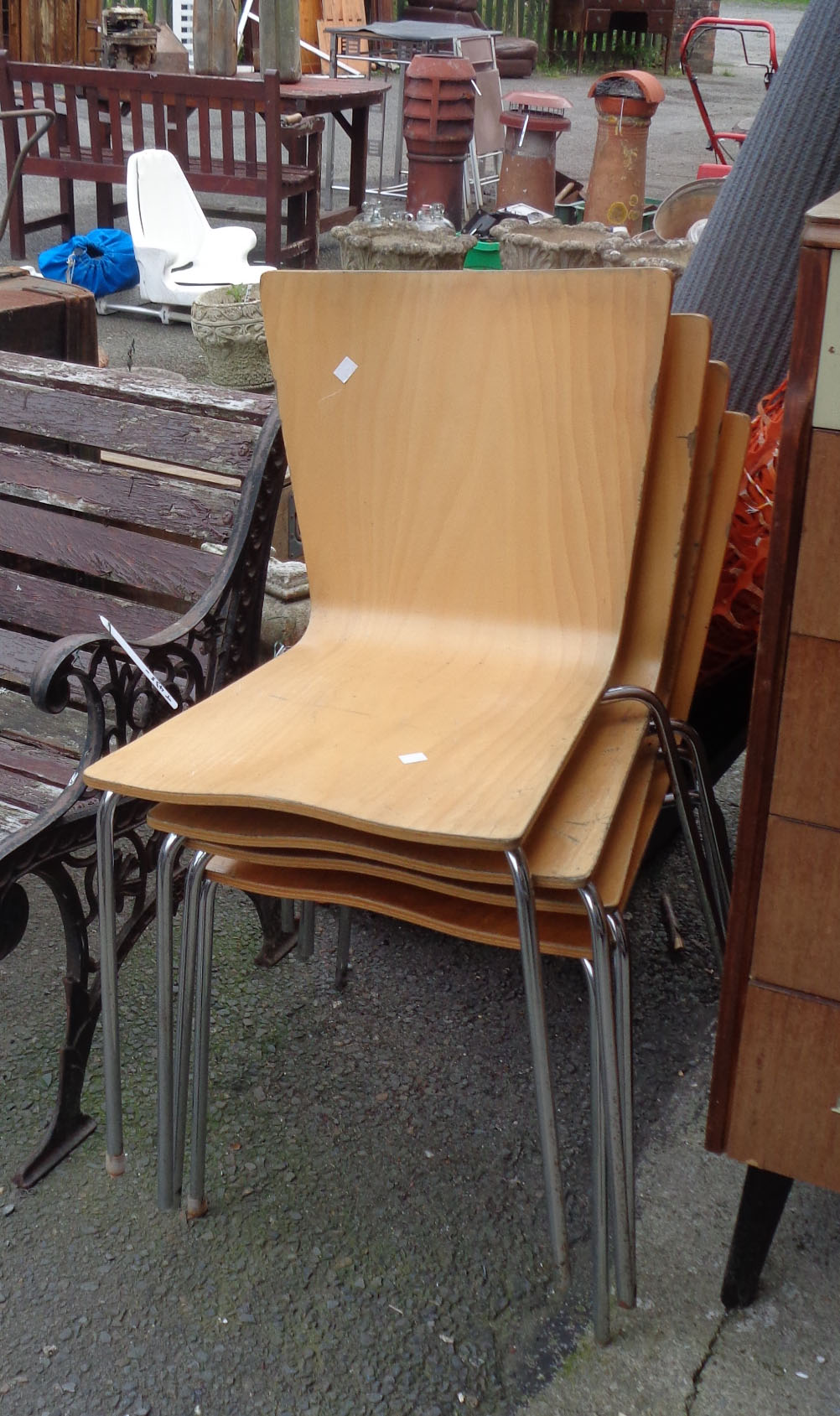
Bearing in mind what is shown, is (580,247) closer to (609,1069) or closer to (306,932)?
(306,932)

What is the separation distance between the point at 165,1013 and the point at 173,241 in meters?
6.31

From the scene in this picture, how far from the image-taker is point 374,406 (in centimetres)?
196

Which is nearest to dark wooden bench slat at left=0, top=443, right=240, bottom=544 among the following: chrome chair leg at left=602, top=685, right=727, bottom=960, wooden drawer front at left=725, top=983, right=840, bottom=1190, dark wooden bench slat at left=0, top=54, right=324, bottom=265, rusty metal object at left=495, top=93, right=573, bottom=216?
chrome chair leg at left=602, top=685, right=727, bottom=960

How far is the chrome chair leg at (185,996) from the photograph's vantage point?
5.28ft

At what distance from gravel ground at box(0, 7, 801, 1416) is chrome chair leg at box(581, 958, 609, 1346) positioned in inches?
4.2

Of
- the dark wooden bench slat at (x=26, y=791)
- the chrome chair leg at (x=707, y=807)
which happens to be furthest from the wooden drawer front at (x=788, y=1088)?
the dark wooden bench slat at (x=26, y=791)

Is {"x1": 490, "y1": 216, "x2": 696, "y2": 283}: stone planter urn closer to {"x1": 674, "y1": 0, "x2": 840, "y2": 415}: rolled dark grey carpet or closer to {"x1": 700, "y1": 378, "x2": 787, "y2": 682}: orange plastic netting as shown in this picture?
{"x1": 674, "y1": 0, "x2": 840, "y2": 415}: rolled dark grey carpet

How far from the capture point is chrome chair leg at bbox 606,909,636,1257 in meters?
1.44

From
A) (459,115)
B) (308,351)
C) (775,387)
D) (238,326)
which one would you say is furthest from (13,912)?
(459,115)

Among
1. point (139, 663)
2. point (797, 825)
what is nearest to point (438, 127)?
point (139, 663)

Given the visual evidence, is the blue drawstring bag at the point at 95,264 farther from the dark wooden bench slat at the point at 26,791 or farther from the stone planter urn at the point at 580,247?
the dark wooden bench slat at the point at 26,791

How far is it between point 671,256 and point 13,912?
2.75m

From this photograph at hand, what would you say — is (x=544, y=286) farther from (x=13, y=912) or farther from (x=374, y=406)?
(x=13, y=912)

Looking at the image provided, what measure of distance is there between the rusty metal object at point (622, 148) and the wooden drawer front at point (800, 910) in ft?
19.9
